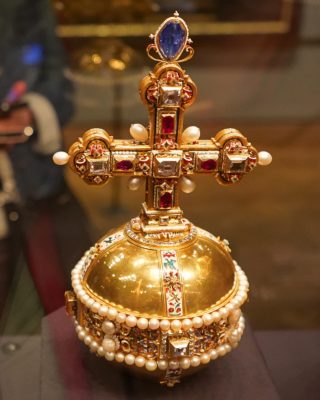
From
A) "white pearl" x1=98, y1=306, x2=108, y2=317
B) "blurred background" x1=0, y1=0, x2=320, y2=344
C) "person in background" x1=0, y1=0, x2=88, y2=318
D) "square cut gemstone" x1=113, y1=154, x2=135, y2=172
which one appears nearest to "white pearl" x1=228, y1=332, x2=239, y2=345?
"white pearl" x1=98, y1=306, x2=108, y2=317

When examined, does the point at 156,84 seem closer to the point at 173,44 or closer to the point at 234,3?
the point at 173,44

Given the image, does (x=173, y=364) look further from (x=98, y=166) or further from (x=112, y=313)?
(x=98, y=166)

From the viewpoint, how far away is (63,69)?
1938mm

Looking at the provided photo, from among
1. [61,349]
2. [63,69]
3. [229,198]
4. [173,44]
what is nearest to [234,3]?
[63,69]

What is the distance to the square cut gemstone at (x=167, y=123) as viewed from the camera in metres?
0.98

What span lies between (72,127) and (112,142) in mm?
1102

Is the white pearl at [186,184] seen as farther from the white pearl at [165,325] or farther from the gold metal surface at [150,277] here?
the white pearl at [165,325]

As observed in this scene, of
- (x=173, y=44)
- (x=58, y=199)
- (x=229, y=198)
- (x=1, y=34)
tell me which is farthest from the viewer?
(x=229, y=198)

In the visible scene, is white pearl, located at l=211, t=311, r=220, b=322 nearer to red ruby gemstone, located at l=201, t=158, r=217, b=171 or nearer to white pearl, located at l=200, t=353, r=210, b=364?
white pearl, located at l=200, t=353, r=210, b=364

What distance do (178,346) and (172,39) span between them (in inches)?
17.6

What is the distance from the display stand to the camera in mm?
1033

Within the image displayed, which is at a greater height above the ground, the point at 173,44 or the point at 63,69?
the point at 173,44

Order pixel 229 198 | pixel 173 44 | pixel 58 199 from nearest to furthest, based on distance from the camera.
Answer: pixel 173 44
pixel 58 199
pixel 229 198

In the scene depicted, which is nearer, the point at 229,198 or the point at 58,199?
the point at 58,199
